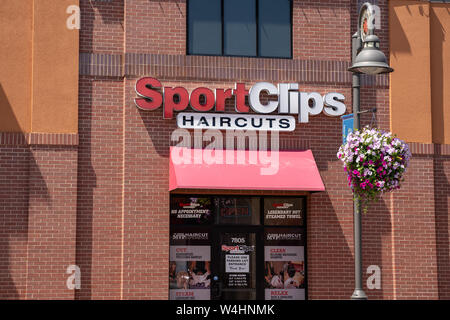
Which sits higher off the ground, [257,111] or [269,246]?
[257,111]

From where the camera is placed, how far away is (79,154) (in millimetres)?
16109

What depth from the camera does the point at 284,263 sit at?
17.0m

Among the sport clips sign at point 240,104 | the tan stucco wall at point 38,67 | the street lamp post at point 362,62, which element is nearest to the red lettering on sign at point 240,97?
the sport clips sign at point 240,104

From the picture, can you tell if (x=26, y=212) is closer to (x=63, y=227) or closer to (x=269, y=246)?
(x=63, y=227)

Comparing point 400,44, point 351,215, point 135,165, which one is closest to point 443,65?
point 400,44

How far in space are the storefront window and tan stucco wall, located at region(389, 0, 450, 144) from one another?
3.26m

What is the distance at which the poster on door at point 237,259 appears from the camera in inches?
657

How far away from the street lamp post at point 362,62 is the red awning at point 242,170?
226 cm

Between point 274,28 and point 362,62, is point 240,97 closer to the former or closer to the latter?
point 274,28

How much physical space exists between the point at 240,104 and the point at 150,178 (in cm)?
259

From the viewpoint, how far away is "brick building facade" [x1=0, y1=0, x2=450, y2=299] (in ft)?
51.6

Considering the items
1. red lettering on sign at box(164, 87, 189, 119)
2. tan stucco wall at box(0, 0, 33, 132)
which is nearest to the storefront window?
red lettering on sign at box(164, 87, 189, 119)

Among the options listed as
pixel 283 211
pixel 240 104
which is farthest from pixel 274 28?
pixel 283 211

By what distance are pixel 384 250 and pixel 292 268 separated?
215 centimetres
